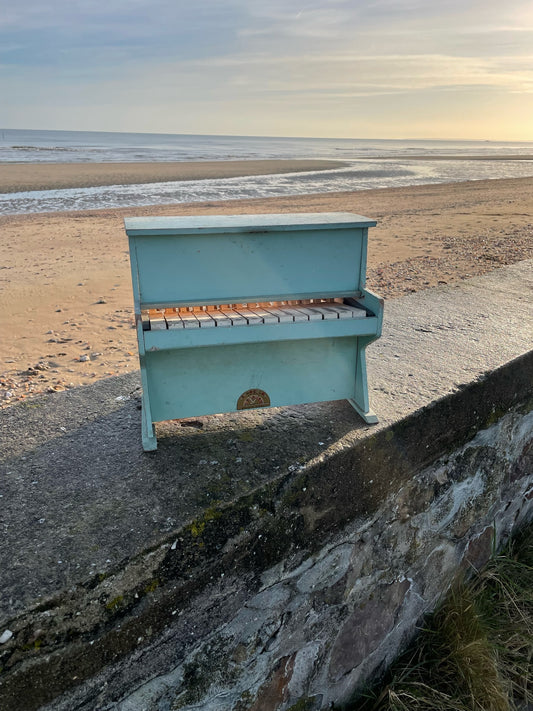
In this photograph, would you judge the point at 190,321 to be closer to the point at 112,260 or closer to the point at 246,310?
the point at 246,310

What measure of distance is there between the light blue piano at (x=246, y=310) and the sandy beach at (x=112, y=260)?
2.04m

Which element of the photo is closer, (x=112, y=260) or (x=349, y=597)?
(x=349, y=597)

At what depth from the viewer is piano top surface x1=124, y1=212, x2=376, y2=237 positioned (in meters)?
2.05

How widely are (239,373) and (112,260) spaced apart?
7.31 metres

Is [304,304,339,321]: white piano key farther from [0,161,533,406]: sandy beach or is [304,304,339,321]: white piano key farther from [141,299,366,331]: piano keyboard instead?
[0,161,533,406]: sandy beach

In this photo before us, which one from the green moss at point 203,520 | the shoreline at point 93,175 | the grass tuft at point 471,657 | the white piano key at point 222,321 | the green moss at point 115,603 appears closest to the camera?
the green moss at point 115,603

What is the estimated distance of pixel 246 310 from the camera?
2.41 metres

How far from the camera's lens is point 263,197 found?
17.4 metres

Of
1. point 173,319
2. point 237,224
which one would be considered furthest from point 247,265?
point 173,319

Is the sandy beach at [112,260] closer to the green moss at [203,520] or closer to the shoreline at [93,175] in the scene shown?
the green moss at [203,520]

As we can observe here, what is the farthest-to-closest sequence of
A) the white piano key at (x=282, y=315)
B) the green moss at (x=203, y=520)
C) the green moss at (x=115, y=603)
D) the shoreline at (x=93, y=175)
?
1. the shoreline at (x=93, y=175)
2. the white piano key at (x=282, y=315)
3. the green moss at (x=203, y=520)
4. the green moss at (x=115, y=603)

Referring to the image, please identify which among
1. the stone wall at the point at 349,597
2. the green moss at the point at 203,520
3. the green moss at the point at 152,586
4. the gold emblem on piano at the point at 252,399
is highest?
the gold emblem on piano at the point at 252,399

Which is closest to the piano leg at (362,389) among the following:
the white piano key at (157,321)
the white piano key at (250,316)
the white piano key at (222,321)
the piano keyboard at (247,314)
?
the piano keyboard at (247,314)

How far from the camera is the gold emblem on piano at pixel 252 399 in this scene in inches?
96.7
